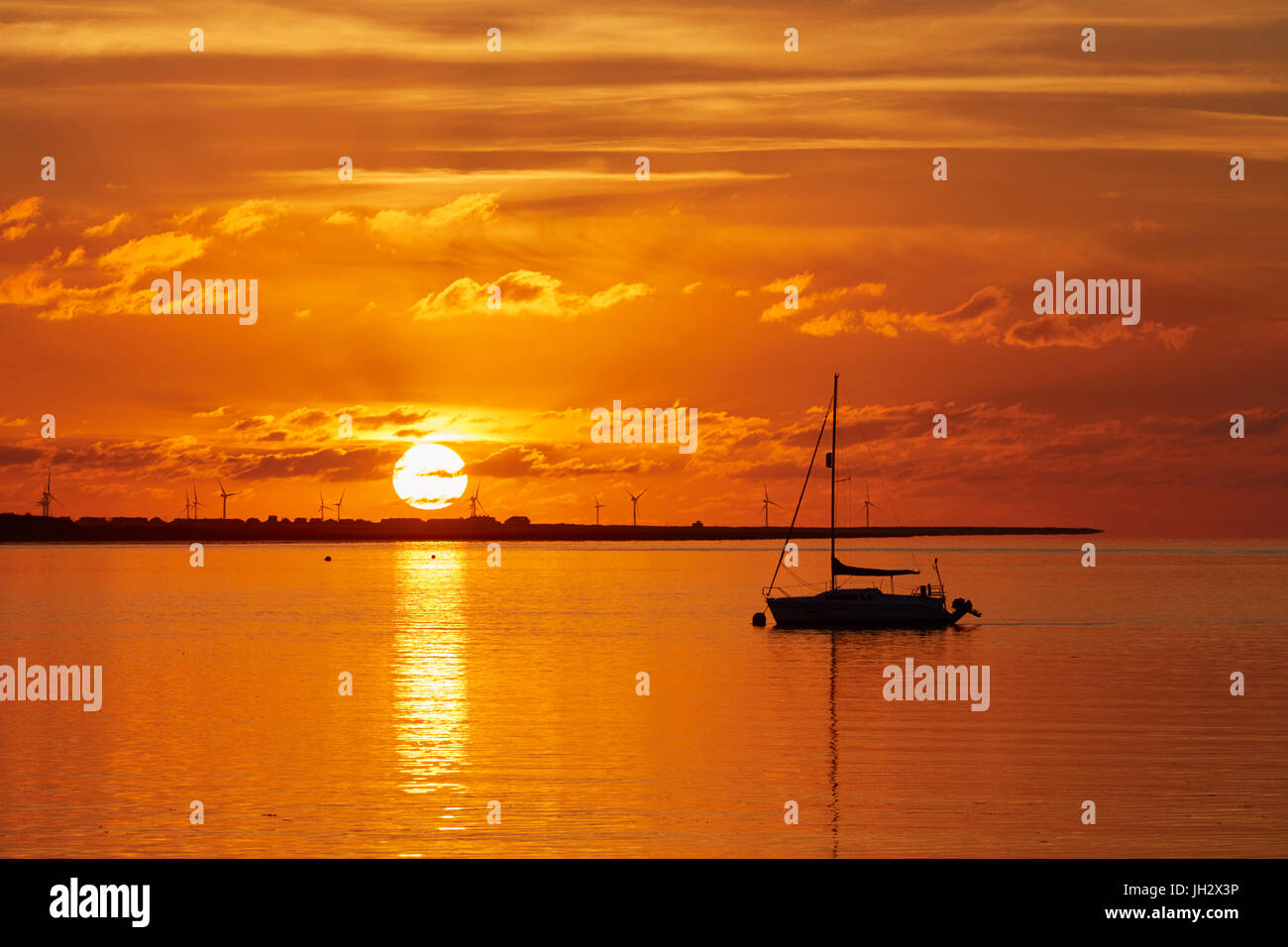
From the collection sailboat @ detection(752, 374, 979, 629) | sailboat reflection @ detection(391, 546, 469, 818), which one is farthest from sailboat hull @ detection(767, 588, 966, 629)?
sailboat reflection @ detection(391, 546, 469, 818)

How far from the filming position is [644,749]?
50.7 metres

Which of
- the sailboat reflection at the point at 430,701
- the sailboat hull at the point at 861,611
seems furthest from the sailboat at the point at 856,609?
the sailboat reflection at the point at 430,701

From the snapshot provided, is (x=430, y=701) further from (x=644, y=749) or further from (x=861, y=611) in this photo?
(x=861, y=611)

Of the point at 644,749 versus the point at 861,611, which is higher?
the point at 861,611

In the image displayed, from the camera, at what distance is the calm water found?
35.6 metres

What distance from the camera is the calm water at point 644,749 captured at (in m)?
35.6

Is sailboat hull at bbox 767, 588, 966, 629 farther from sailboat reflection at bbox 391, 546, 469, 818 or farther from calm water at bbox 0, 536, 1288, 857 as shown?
sailboat reflection at bbox 391, 546, 469, 818

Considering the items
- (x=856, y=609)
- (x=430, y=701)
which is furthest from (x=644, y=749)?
(x=856, y=609)

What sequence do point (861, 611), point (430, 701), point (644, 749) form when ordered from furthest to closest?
point (861, 611) → point (430, 701) → point (644, 749)

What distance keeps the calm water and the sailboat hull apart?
84.0 inches

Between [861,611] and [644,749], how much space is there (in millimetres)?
56893
